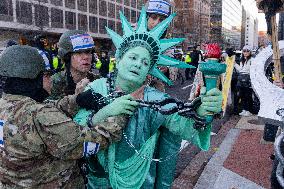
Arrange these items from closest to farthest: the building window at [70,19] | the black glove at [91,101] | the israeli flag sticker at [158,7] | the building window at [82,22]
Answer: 1. the black glove at [91,101]
2. the israeli flag sticker at [158,7]
3. the building window at [70,19]
4. the building window at [82,22]

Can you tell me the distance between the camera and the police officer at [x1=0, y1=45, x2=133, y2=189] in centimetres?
189

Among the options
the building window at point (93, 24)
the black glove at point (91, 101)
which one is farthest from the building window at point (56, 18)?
the black glove at point (91, 101)

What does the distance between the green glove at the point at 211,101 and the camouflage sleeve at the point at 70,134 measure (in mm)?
509

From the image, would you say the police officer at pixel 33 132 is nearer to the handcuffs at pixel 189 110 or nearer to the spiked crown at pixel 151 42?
the handcuffs at pixel 189 110

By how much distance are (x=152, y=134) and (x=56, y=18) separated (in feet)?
126

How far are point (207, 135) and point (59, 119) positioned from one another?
35.5 inches

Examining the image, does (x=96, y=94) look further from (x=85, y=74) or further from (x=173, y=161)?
(x=85, y=74)

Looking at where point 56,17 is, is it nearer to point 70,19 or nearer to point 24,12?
point 70,19

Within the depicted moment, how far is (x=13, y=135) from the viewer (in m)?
1.91

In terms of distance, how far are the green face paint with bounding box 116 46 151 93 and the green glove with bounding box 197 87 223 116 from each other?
0.52 m

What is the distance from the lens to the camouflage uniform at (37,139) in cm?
189

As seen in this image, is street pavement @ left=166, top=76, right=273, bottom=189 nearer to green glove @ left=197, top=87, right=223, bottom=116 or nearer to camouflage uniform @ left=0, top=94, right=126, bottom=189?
camouflage uniform @ left=0, top=94, right=126, bottom=189

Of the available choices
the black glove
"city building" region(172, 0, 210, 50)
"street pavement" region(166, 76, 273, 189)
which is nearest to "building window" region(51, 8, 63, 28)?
"city building" region(172, 0, 210, 50)

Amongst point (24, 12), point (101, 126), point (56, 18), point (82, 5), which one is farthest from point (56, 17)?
point (101, 126)
